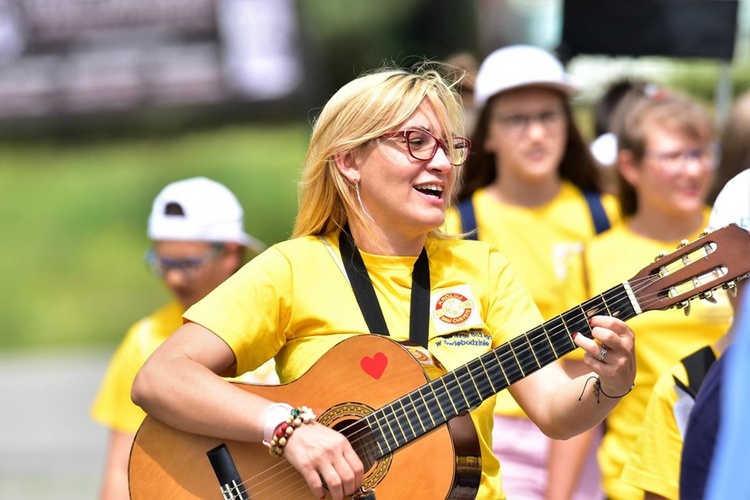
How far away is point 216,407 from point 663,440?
4.12 ft

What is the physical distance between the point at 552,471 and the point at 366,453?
1.68 m

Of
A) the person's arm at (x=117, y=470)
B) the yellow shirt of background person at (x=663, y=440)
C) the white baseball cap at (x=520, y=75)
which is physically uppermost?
the white baseball cap at (x=520, y=75)

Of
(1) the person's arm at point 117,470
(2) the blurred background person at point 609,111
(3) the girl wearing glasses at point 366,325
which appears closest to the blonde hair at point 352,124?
(3) the girl wearing glasses at point 366,325

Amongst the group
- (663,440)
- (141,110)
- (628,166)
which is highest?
(141,110)

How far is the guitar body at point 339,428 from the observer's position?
3125 millimetres

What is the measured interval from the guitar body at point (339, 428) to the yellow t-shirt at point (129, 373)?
1.22m

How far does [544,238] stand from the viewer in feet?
16.8

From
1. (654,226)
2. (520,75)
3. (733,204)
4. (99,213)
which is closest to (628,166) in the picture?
(654,226)

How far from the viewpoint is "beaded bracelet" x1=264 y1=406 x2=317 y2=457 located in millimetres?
3100

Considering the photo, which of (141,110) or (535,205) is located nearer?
(535,205)

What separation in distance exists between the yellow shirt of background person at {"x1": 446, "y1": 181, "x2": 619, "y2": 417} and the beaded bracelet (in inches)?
66.7

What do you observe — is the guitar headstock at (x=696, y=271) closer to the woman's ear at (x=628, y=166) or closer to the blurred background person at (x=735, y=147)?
the blurred background person at (x=735, y=147)

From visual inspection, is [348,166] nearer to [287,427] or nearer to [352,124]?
[352,124]

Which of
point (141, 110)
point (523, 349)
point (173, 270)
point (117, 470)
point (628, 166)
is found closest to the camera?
point (523, 349)
